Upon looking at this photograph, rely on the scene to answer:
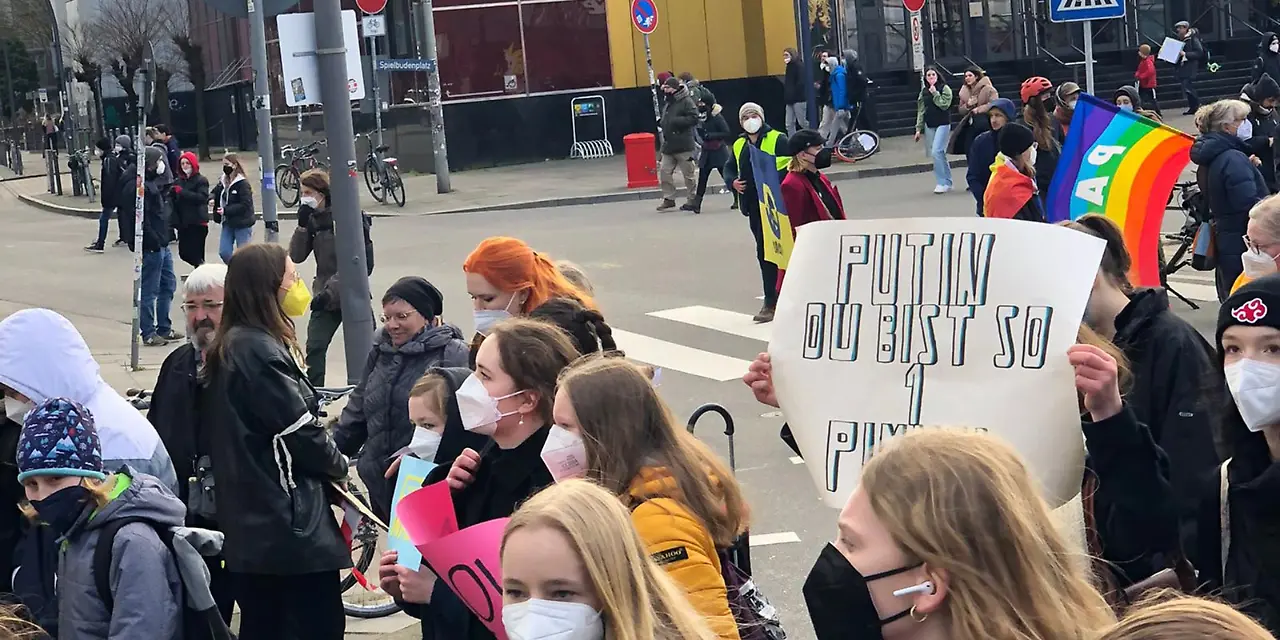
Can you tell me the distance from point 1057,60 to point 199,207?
21912 mm

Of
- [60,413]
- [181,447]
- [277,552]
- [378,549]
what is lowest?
[378,549]

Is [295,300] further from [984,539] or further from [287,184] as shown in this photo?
[287,184]

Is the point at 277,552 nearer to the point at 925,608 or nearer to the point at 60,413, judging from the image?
the point at 60,413

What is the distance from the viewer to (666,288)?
601 inches

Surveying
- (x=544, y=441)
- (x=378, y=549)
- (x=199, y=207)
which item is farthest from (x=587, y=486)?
(x=199, y=207)

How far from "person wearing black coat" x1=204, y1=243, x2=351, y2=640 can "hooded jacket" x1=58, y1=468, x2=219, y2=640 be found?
3.68 ft

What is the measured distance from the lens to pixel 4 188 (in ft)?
136

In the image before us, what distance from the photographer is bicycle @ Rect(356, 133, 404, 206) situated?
998 inches

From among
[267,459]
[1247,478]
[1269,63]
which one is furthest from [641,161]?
[1247,478]

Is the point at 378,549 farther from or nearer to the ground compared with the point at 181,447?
nearer to the ground

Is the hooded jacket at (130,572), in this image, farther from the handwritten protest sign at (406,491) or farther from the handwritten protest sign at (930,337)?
the handwritten protest sign at (930,337)

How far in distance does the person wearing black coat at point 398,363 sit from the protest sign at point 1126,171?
3063 millimetres

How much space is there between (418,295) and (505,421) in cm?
194

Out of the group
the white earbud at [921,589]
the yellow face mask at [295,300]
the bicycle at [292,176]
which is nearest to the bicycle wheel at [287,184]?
the bicycle at [292,176]
